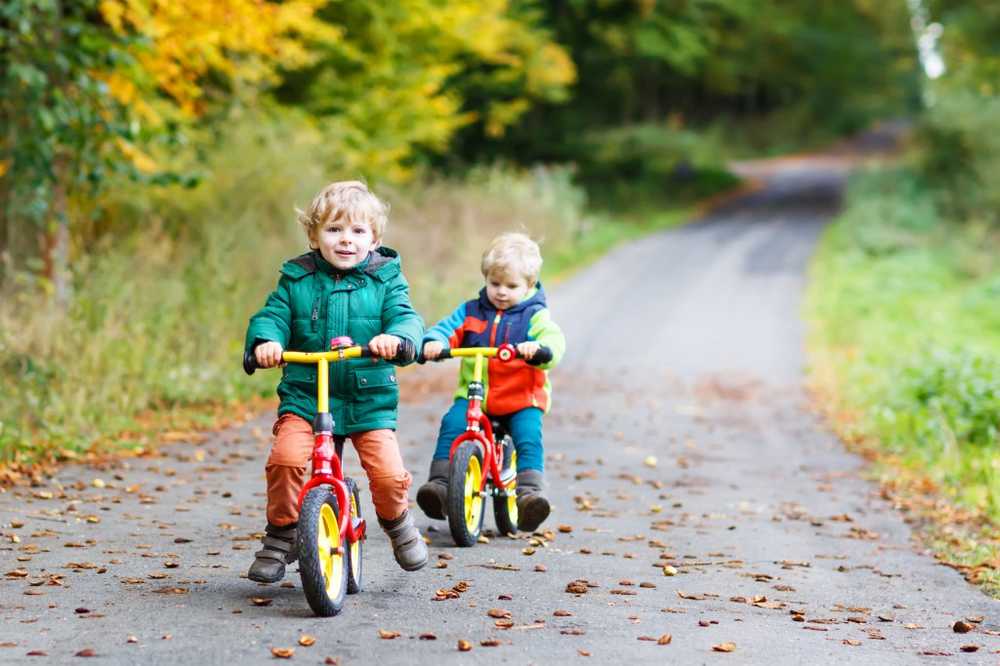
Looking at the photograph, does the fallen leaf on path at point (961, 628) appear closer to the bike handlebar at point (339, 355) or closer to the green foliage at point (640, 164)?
the bike handlebar at point (339, 355)

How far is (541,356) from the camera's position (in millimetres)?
6680

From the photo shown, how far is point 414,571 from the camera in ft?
20.5

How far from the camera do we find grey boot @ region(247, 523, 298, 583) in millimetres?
5625

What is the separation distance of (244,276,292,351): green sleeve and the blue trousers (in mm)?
1692

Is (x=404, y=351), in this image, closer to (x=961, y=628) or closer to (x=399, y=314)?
(x=399, y=314)

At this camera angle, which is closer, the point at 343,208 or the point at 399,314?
the point at 343,208

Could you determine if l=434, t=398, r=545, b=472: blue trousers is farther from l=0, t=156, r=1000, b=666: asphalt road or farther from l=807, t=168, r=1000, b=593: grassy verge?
l=807, t=168, r=1000, b=593: grassy verge

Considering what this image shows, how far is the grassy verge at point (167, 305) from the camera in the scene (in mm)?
9922

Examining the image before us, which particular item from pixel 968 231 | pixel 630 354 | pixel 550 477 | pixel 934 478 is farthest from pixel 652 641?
pixel 968 231

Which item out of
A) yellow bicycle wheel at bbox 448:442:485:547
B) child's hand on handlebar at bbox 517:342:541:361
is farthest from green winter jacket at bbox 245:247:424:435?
yellow bicycle wheel at bbox 448:442:485:547

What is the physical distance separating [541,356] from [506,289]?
603 millimetres

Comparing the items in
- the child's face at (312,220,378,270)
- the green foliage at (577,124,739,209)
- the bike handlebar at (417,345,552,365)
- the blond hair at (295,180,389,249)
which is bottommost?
the bike handlebar at (417,345,552,365)

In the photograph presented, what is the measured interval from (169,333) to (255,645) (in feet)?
25.2

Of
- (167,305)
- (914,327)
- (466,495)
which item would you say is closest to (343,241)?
(466,495)
